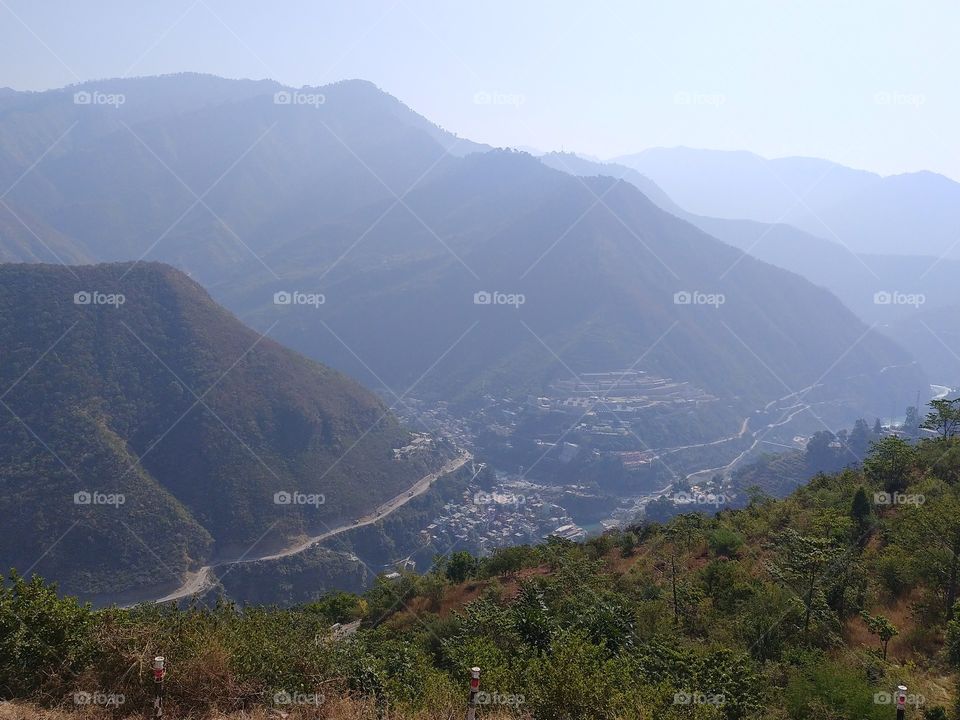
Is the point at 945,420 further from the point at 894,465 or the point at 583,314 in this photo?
the point at 583,314

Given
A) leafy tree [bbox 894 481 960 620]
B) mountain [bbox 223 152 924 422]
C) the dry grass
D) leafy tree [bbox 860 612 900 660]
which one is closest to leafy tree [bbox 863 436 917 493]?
leafy tree [bbox 894 481 960 620]

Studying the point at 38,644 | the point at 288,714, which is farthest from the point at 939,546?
the point at 38,644

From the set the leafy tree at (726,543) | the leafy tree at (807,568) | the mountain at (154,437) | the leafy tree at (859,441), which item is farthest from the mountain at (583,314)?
the leafy tree at (807,568)

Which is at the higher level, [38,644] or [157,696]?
[38,644]

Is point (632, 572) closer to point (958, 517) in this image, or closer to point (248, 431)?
point (958, 517)

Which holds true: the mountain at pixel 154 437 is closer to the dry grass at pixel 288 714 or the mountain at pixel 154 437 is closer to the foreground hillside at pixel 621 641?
the foreground hillside at pixel 621 641

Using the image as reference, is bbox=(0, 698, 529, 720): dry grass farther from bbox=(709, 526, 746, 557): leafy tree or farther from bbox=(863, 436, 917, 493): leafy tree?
bbox=(863, 436, 917, 493): leafy tree

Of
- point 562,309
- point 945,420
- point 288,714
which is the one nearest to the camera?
point 288,714
